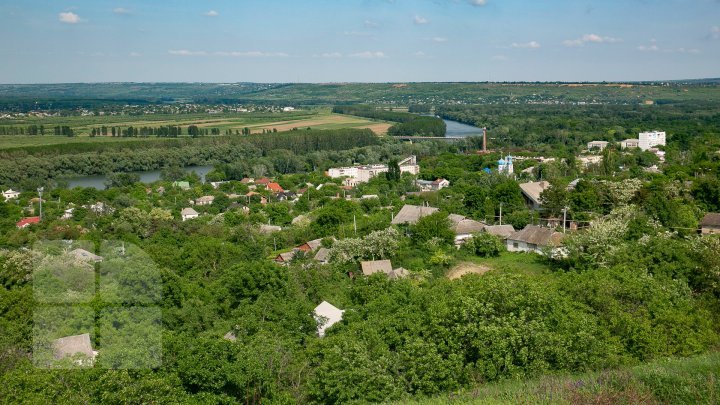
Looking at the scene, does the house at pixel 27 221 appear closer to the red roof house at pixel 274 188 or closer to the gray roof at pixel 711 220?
the red roof house at pixel 274 188

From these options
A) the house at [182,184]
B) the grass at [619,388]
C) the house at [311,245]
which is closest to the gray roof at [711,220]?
the house at [311,245]

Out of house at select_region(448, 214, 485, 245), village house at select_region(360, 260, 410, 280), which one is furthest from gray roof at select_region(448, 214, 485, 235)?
village house at select_region(360, 260, 410, 280)

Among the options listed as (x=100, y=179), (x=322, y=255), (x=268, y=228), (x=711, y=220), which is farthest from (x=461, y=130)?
(x=322, y=255)

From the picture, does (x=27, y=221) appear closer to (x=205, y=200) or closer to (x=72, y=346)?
(x=205, y=200)

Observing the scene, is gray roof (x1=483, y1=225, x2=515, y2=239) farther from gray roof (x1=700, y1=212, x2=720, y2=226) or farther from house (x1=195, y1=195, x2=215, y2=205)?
house (x1=195, y1=195, x2=215, y2=205)

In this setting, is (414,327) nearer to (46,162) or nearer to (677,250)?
(677,250)

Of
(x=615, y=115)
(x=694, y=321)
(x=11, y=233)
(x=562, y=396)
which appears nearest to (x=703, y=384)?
(x=562, y=396)
